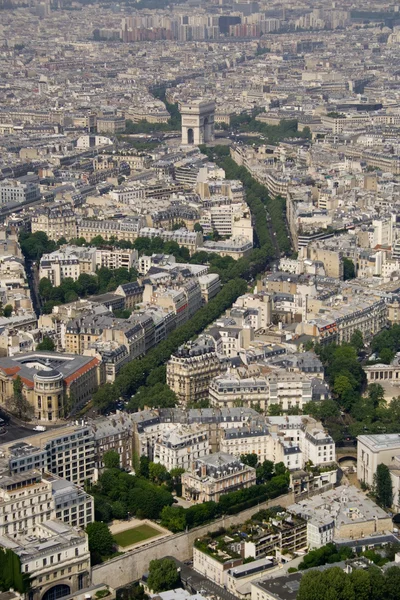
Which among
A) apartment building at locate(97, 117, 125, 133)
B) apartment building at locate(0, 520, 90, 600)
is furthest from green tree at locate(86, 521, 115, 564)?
apartment building at locate(97, 117, 125, 133)

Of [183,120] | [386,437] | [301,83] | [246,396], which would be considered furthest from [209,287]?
[301,83]

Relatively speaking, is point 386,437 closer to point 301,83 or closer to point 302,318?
point 302,318

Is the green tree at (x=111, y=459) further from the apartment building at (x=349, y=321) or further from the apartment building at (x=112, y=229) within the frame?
the apartment building at (x=112, y=229)

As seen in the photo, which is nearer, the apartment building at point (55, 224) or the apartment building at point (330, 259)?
the apartment building at point (330, 259)

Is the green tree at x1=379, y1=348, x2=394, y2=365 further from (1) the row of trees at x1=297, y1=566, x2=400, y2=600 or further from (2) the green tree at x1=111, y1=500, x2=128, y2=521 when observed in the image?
(1) the row of trees at x1=297, y1=566, x2=400, y2=600

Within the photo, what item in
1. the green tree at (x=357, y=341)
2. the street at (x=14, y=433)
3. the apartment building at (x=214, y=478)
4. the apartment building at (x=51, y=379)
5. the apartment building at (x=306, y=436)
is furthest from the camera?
the green tree at (x=357, y=341)

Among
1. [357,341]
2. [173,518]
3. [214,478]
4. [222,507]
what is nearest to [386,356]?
[357,341]

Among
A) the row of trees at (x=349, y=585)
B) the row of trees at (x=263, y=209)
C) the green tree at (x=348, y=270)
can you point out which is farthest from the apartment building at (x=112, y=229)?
the row of trees at (x=349, y=585)

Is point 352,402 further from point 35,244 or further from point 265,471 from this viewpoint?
point 35,244
